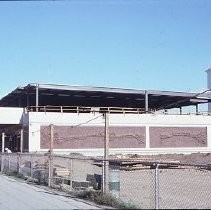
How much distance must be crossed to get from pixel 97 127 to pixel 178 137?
434 inches

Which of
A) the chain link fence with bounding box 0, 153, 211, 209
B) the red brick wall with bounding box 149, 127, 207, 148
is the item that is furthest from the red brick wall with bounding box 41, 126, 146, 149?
the chain link fence with bounding box 0, 153, 211, 209

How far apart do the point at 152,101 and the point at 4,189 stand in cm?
6111

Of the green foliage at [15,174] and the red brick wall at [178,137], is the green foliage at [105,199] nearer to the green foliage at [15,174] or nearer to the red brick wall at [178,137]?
the green foliage at [15,174]

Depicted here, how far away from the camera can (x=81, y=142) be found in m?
54.5

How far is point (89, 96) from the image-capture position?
70312 mm

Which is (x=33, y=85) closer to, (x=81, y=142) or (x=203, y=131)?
(x=81, y=142)

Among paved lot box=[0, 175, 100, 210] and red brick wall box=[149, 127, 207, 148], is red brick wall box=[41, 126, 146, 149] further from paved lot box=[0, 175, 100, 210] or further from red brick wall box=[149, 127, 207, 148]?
paved lot box=[0, 175, 100, 210]

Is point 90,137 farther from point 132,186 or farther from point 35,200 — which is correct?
point 35,200

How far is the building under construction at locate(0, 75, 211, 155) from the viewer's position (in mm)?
53000

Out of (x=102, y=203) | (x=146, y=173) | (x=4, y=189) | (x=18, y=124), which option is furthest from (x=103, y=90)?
(x=102, y=203)

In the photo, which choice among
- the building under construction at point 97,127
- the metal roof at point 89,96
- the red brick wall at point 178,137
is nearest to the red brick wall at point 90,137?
the building under construction at point 97,127

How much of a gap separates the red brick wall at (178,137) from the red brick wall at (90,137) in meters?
1.65

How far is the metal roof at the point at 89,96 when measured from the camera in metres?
61.6

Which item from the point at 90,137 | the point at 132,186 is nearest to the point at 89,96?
the point at 90,137
